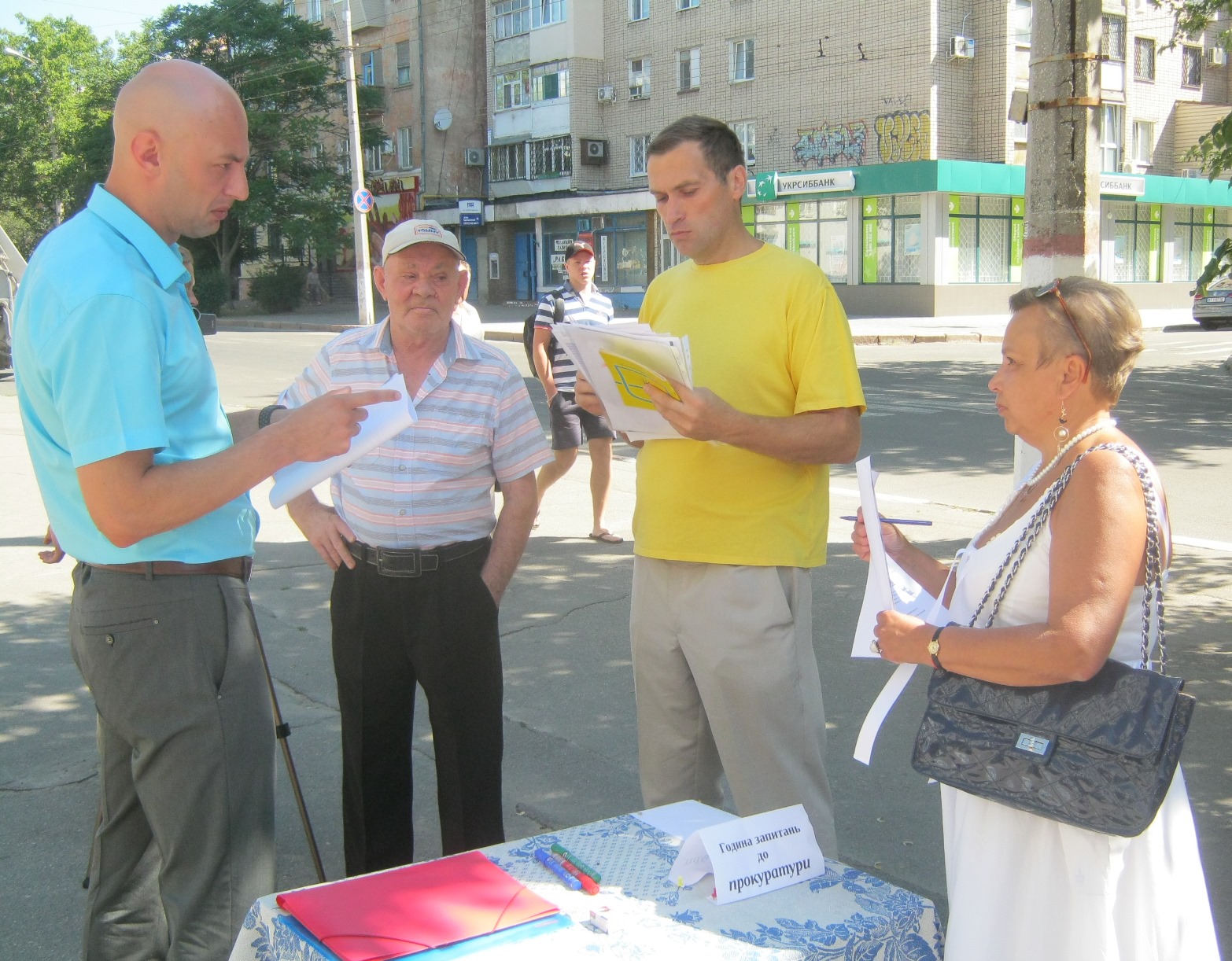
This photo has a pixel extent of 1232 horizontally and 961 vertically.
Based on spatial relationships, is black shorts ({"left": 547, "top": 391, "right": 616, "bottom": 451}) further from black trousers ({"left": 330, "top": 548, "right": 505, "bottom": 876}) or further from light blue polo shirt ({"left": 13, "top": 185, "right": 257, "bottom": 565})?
light blue polo shirt ({"left": 13, "top": 185, "right": 257, "bottom": 565})

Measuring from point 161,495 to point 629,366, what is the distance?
3.58 ft

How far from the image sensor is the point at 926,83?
1220 inches

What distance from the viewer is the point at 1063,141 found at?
17.3ft

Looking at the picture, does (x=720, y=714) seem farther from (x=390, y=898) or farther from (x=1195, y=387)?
(x=1195, y=387)

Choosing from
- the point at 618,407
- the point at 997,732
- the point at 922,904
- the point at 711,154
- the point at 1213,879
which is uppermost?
the point at 711,154

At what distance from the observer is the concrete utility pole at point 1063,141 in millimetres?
5211

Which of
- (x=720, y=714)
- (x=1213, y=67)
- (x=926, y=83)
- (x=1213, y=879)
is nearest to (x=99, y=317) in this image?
(x=720, y=714)

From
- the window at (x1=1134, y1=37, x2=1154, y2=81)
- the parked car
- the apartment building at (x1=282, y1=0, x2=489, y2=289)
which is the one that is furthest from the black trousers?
the apartment building at (x1=282, y1=0, x2=489, y2=289)

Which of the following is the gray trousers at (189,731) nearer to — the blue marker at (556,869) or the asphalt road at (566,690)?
the blue marker at (556,869)

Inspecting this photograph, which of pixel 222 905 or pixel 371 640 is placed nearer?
pixel 222 905

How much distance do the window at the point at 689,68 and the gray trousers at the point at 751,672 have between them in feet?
118

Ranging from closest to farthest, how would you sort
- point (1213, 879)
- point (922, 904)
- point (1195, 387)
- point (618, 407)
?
point (922, 904) < point (618, 407) < point (1213, 879) < point (1195, 387)

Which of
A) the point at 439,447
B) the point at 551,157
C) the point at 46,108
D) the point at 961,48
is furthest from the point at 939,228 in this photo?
the point at 46,108

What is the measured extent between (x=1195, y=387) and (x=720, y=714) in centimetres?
1520
